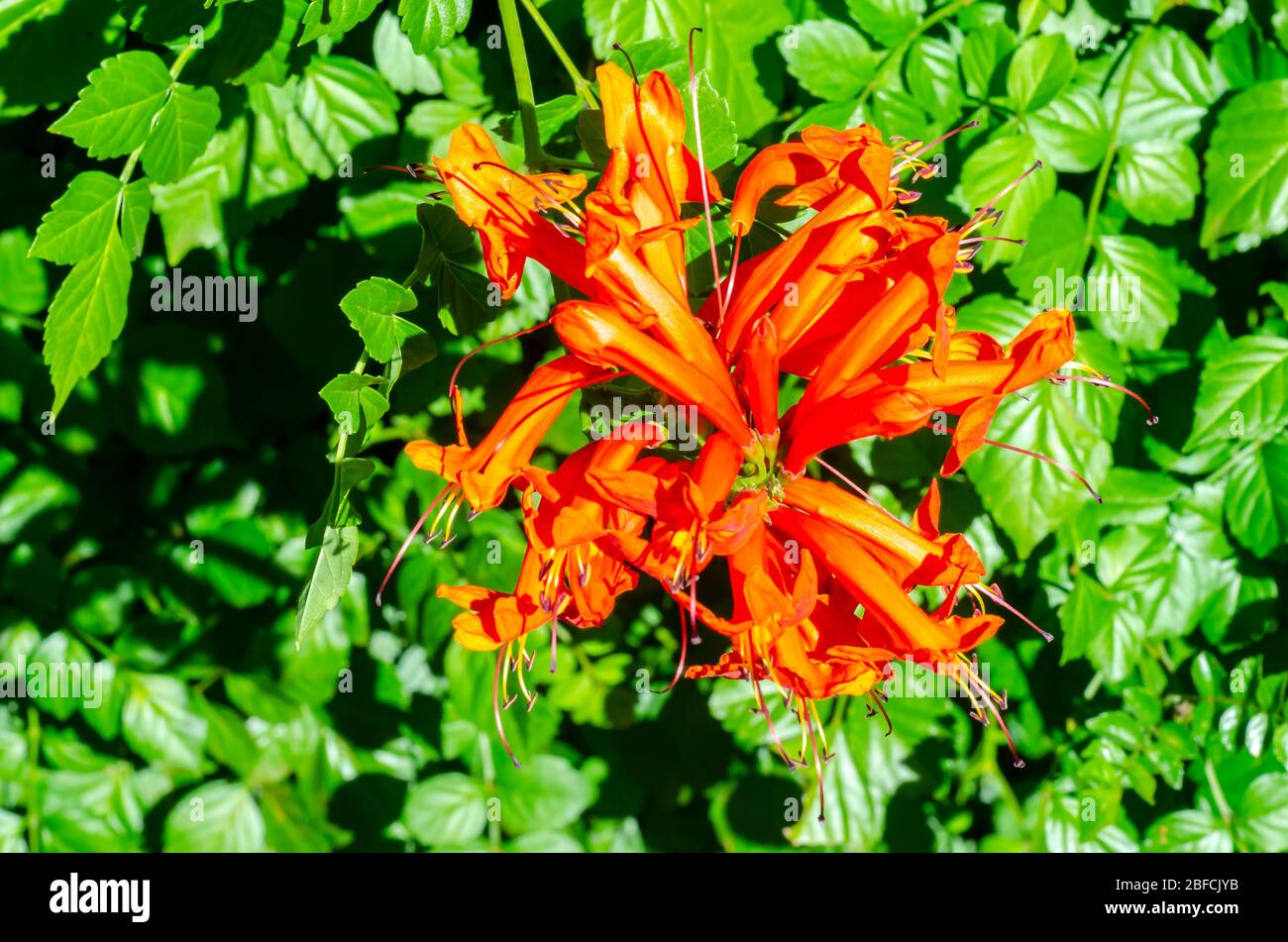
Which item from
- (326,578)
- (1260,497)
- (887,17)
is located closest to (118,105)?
(326,578)

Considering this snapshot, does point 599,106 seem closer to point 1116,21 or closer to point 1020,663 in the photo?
point 1116,21

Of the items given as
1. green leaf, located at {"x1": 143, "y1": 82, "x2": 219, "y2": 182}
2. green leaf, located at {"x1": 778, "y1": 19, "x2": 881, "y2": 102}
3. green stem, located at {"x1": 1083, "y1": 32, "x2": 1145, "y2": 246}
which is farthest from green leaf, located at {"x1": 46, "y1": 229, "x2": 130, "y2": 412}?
green stem, located at {"x1": 1083, "y1": 32, "x2": 1145, "y2": 246}

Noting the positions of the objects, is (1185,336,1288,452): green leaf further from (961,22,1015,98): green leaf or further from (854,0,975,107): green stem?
(854,0,975,107): green stem

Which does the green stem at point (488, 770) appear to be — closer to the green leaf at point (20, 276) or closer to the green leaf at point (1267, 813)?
the green leaf at point (20, 276)

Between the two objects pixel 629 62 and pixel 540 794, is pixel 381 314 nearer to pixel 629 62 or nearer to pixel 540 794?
pixel 629 62

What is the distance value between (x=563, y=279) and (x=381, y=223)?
674 mm

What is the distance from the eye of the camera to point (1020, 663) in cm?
241

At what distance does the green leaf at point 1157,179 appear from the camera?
1864 millimetres

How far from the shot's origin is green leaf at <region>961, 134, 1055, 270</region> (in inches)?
65.9

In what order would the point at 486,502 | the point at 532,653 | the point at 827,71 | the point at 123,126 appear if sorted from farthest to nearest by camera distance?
1. the point at 532,653
2. the point at 827,71
3. the point at 123,126
4. the point at 486,502

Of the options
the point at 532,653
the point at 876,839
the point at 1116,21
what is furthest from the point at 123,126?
the point at 876,839

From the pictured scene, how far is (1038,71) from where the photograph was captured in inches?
68.7

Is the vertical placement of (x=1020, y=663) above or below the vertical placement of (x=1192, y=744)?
above

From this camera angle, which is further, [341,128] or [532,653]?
[532,653]
